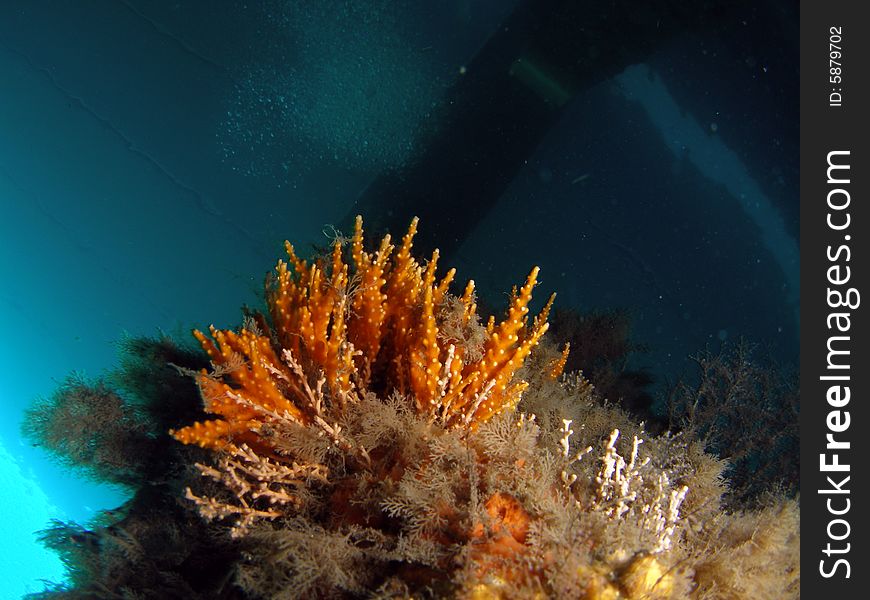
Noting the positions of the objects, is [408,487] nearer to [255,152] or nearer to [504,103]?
[504,103]

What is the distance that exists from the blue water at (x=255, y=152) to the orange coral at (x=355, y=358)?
20.4 ft

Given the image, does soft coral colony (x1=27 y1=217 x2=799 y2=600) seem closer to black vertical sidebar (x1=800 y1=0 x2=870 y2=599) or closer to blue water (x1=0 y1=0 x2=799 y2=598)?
black vertical sidebar (x1=800 y1=0 x2=870 y2=599)

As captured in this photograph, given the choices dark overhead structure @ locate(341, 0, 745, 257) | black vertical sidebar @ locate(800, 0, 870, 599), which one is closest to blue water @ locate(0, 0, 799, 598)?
dark overhead structure @ locate(341, 0, 745, 257)

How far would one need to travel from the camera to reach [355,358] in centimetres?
252

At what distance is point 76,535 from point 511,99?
8.41 m

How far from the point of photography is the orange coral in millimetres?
2150

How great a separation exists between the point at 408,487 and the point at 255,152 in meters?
14.1

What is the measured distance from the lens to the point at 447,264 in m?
9.50

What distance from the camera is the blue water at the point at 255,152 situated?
1214 cm

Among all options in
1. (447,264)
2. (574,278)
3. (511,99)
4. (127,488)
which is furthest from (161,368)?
(574,278)

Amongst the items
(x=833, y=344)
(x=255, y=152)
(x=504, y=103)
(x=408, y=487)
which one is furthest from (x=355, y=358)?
(x=255, y=152)

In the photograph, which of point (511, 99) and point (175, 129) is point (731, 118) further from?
point (175, 129)

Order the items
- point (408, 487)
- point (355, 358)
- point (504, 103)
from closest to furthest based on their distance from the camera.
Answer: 1. point (408, 487)
2. point (355, 358)
3. point (504, 103)

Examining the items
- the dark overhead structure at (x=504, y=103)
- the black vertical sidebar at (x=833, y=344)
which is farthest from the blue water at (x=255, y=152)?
the black vertical sidebar at (x=833, y=344)
